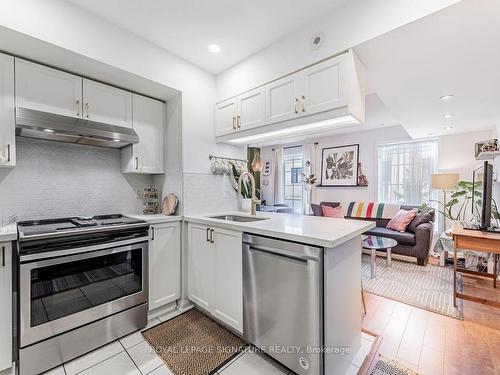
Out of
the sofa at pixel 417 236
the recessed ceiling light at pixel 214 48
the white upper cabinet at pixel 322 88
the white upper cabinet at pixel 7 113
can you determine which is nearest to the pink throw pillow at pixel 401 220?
the sofa at pixel 417 236

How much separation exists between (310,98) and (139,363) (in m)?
2.41

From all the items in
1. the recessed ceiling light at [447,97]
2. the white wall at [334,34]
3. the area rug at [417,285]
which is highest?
the white wall at [334,34]

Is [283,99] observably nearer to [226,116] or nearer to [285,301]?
[226,116]

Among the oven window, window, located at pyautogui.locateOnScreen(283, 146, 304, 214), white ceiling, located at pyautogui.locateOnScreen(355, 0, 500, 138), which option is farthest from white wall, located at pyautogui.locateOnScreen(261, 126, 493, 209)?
the oven window

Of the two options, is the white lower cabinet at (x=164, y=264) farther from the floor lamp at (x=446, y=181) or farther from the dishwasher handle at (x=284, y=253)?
the floor lamp at (x=446, y=181)

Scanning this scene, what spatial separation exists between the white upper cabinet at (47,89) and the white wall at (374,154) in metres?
5.21

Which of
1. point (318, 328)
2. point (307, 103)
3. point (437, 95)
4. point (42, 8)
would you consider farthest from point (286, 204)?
point (42, 8)

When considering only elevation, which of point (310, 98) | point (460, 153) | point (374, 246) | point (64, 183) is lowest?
point (374, 246)

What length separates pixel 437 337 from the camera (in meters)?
2.02

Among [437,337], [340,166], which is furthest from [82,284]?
[340,166]

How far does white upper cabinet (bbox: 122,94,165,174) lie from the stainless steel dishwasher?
4.81ft

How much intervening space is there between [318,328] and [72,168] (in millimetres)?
2546

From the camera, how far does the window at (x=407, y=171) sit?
189 inches

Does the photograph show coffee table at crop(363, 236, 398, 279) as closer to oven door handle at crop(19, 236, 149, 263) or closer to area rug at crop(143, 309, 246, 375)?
area rug at crop(143, 309, 246, 375)
